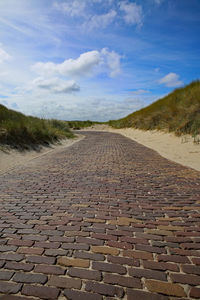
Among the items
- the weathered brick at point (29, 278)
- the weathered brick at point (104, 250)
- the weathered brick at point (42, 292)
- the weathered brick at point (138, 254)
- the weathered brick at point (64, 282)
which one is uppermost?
the weathered brick at point (104, 250)

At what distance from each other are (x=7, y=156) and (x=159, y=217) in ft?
26.5

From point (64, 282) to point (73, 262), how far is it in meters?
0.31

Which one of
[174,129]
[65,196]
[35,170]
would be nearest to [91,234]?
[65,196]

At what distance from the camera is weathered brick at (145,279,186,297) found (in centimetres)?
205

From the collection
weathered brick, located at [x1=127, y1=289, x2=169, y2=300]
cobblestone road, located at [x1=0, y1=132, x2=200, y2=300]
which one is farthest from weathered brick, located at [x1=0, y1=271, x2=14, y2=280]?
weathered brick, located at [x1=127, y1=289, x2=169, y2=300]

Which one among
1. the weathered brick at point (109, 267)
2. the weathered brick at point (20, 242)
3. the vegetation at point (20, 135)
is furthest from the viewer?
the vegetation at point (20, 135)

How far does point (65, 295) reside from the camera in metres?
2.01

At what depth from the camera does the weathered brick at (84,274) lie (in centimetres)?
224

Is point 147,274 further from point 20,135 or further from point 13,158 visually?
point 20,135

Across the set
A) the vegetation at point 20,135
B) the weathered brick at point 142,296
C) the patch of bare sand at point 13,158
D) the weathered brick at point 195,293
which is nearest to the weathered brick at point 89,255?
the weathered brick at point 142,296

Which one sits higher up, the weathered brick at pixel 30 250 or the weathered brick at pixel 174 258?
the weathered brick at pixel 174 258

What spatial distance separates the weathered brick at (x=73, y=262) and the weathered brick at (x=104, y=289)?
0.29m

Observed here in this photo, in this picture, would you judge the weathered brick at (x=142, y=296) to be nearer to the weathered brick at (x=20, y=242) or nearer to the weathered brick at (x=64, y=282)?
the weathered brick at (x=64, y=282)

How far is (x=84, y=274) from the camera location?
89.8 inches
